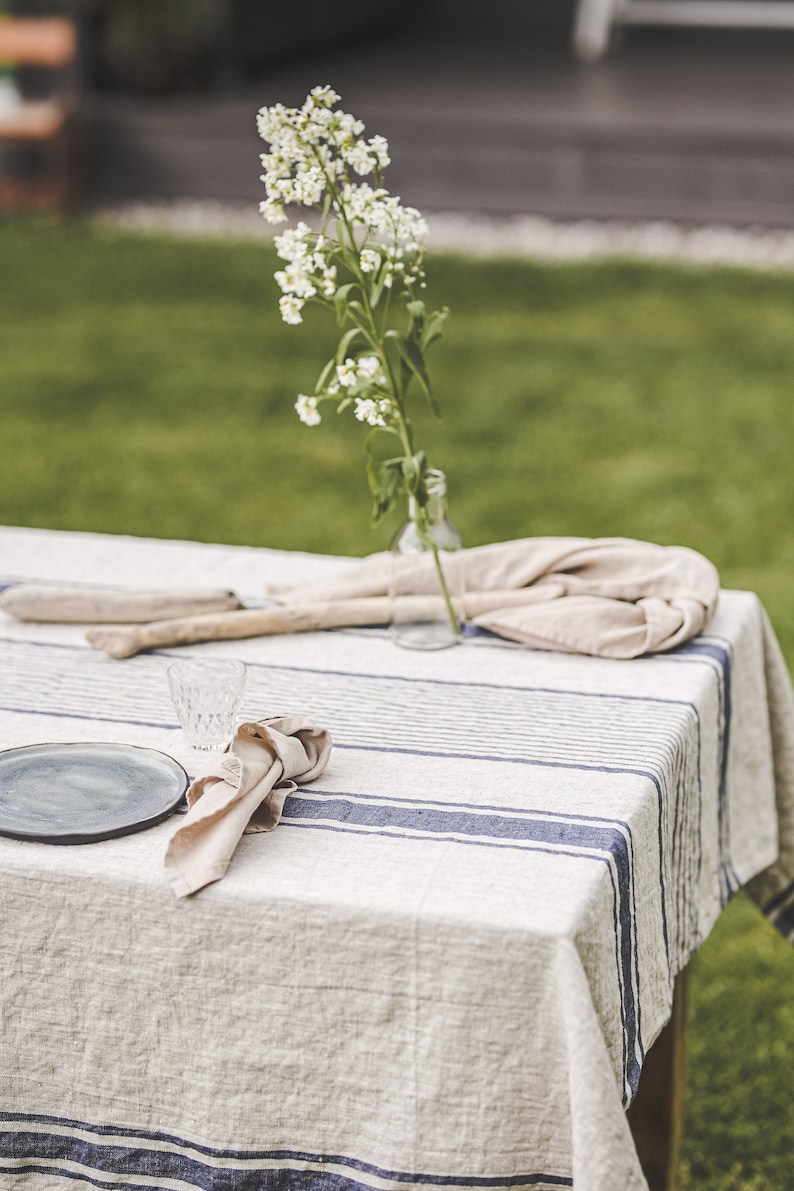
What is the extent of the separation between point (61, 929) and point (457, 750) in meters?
0.42

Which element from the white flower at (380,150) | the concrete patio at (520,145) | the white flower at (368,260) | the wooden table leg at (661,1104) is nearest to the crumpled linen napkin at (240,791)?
the white flower at (368,260)

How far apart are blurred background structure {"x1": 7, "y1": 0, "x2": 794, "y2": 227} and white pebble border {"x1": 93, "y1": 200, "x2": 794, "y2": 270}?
0.10 meters

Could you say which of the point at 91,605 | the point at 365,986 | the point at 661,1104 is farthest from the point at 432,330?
the point at 661,1104

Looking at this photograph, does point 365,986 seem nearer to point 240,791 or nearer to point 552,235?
point 240,791

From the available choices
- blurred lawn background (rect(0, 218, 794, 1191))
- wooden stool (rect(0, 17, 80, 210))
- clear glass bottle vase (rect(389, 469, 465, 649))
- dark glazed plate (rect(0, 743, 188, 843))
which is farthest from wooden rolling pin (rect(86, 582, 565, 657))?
wooden stool (rect(0, 17, 80, 210))

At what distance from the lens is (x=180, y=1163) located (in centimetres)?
126

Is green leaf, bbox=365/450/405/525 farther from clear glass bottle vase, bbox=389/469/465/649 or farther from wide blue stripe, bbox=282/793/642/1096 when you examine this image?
wide blue stripe, bbox=282/793/642/1096

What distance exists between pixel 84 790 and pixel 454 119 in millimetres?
7062

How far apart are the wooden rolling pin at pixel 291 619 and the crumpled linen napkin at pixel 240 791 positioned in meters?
0.36

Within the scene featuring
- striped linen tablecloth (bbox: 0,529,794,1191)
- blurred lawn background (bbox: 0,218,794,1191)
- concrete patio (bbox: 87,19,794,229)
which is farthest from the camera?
concrete patio (bbox: 87,19,794,229)

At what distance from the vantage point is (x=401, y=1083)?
120 cm

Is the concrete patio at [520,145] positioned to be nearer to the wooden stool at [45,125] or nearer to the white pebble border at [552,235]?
the white pebble border at [552,235]

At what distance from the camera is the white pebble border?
6.96 metres

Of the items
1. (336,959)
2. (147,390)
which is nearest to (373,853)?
(336,959)
